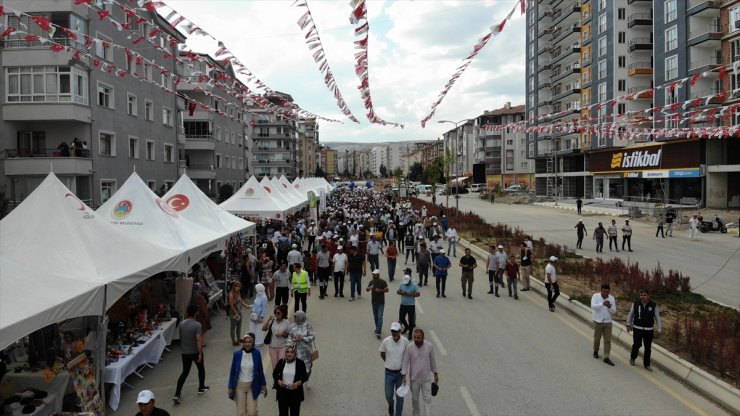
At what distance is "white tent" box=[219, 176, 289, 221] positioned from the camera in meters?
22.5

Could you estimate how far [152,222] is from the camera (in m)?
11.8

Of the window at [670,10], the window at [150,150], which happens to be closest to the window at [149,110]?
the window at [150,150]

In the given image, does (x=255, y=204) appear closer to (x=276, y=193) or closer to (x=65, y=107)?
(x=276, y=193)

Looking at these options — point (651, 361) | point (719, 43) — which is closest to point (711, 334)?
A: point (651, 361)

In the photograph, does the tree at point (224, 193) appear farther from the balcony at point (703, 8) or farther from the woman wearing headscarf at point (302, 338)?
the balcony at point (703, 8)

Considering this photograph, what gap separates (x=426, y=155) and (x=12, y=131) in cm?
17460

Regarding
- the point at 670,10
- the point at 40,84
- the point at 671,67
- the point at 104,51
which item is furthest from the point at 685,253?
the point at 40,84

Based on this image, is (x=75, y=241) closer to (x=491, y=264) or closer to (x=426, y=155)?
(x=491, y=264)

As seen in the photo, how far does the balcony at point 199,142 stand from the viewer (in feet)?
143

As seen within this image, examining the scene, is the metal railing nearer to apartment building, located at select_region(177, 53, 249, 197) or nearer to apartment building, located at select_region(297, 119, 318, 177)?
apartment building, located at select_region(177, 53, 249, 197)

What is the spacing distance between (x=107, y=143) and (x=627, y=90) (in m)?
50.8

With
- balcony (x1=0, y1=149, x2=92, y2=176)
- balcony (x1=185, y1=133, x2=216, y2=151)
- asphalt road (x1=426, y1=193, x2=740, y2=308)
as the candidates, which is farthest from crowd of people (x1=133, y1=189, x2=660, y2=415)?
balcony (x1=185, y1=133, x2=216, y2=151)

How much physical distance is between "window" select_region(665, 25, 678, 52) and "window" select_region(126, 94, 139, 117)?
43.1 meters

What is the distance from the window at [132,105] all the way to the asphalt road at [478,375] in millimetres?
21910
